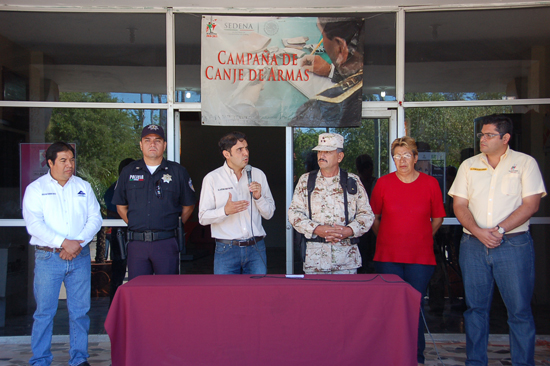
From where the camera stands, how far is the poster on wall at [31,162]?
Result: 411 centimetres

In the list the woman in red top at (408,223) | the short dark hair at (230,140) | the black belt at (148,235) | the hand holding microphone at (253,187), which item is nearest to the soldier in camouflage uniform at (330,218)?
the woman in red top at (408,223)

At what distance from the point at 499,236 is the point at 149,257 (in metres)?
2.60

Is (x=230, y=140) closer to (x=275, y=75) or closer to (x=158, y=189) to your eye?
(x=158, y=189)

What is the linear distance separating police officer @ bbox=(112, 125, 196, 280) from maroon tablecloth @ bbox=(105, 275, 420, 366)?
87 centimetres

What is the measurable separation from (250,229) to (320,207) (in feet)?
1.89

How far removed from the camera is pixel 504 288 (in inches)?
120

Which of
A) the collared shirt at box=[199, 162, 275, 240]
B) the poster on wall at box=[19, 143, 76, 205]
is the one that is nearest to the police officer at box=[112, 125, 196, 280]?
the collared shirt at box=[199, 162, 275, 240]

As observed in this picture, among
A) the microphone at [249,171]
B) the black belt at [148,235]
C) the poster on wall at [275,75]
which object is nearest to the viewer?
the microphone at [249,171]

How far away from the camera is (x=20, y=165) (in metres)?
4.12

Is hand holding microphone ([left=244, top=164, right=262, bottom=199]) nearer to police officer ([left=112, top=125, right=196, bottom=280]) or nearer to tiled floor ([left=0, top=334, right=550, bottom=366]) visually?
police officer ([left=112, top=125, right=196, bottom=280])

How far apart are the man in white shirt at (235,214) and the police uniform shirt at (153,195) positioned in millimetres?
261

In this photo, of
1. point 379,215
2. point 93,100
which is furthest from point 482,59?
point 93,100

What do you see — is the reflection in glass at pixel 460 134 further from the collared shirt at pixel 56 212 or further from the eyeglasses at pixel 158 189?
the collared shirt at pixel 56 212

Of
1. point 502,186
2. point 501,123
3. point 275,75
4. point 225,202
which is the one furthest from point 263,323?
point 275,75
